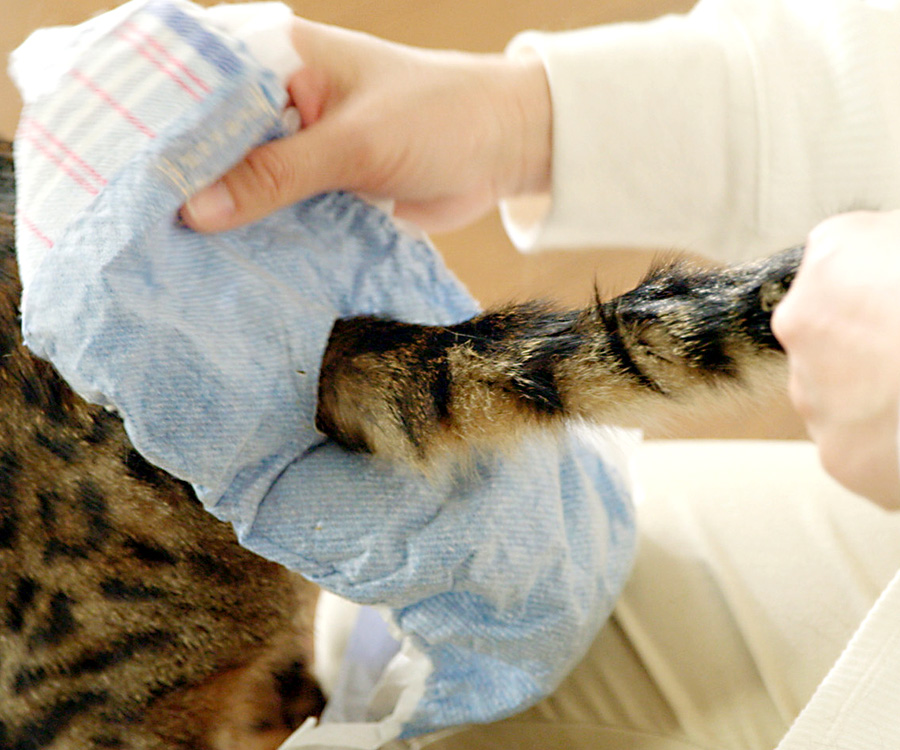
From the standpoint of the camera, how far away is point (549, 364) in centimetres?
50

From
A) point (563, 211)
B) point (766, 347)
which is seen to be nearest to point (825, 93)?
point (563, 211)

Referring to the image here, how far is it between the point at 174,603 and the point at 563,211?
1.69 feet

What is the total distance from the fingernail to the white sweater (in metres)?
0.35

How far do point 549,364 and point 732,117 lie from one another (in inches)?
15.8

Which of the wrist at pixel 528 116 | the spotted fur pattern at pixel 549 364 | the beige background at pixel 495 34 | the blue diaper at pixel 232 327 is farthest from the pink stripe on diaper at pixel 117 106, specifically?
the beige background at pixel 495 34

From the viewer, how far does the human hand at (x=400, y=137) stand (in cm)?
58

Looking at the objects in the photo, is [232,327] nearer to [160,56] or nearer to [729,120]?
[160,56]

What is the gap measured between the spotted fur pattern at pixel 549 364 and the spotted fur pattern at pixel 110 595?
17 cm

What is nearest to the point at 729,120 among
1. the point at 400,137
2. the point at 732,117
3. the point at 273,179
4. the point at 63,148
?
the point at 732,117

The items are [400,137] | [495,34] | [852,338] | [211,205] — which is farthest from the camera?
[495,34]

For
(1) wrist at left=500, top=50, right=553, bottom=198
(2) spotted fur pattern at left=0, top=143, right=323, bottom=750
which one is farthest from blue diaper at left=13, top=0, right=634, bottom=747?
(1) wrist at left=500, top=50, right=553, bottom=198

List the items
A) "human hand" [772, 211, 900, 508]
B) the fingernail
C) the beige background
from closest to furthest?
"human hand" [772, 211, 900, 508], the fingernail, the beige background

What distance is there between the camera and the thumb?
55 centimetres

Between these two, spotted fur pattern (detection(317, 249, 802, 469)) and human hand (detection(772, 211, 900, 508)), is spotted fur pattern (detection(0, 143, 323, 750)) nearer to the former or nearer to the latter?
spotted fur pattern (detection(317, 249, 802, 469))
